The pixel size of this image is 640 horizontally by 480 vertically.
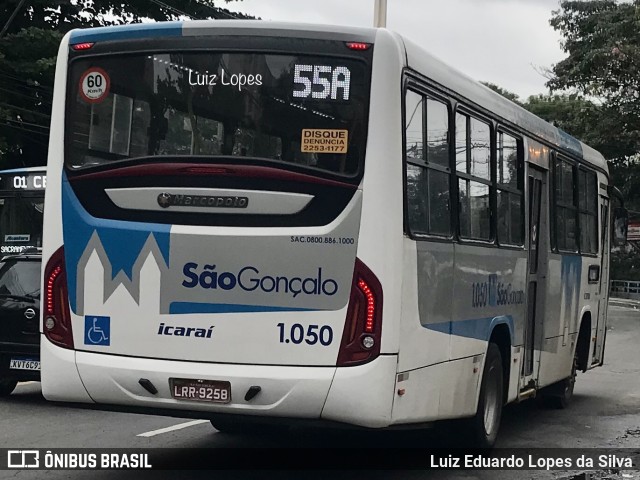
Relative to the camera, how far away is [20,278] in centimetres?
1284

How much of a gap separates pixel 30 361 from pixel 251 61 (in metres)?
5.94

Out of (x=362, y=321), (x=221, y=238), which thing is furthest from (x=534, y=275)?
(x=221, y=238)

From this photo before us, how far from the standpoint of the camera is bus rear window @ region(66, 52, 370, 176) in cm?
731

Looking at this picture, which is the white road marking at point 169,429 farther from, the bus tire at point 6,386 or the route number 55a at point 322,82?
the route number 55a at point 322,82

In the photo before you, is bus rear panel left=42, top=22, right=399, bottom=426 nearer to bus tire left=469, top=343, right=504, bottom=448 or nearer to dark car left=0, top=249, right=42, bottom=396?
bus tire left=469, top=343, right=504, bottom=448

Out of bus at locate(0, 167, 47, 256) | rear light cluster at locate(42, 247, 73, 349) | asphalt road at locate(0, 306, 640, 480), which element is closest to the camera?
rear light cluster at locate(42, 247, 73, 349)

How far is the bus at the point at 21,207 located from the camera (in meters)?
21.0

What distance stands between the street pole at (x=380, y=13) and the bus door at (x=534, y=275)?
9142 millimetres

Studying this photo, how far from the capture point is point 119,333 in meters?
7.53

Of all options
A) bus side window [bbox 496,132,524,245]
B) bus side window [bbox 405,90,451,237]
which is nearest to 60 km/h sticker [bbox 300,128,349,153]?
bus side window [bbox 405,90,451,237]

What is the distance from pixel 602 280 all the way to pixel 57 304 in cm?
912

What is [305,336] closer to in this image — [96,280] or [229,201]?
[229,201]

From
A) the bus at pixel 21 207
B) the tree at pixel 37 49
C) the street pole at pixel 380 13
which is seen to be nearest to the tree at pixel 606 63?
the tree at pixel 37 49

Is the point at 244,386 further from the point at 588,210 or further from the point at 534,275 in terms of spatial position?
the point at 588,210
